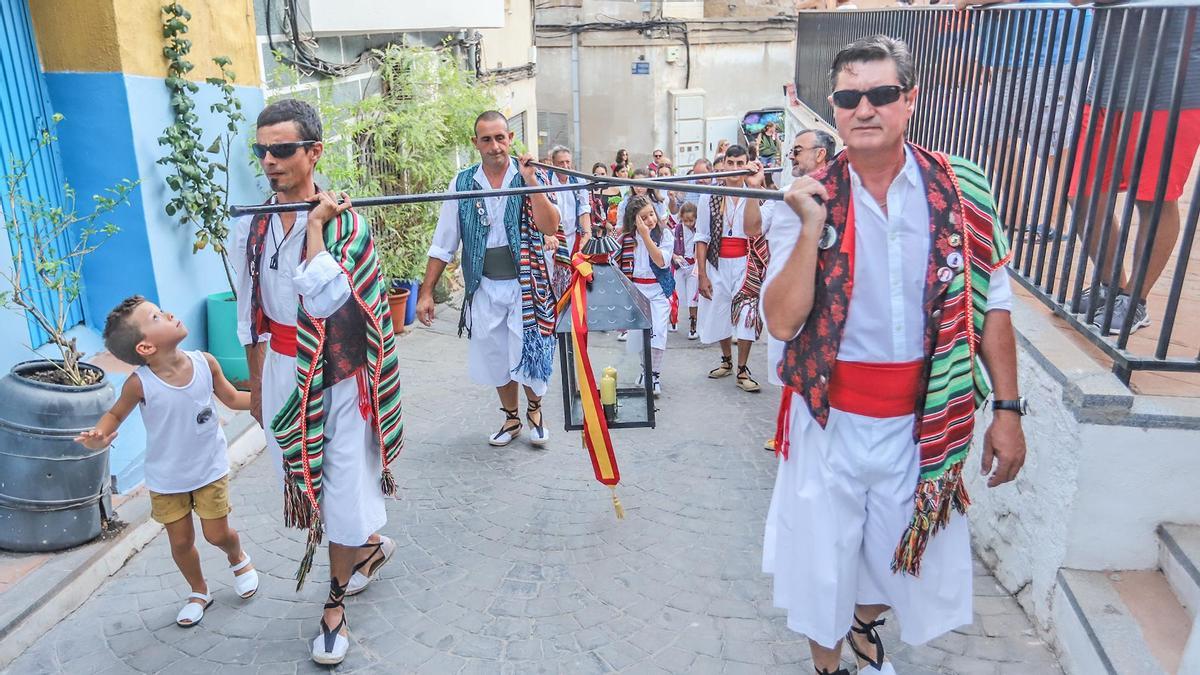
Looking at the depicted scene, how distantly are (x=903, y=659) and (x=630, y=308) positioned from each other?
2046mm

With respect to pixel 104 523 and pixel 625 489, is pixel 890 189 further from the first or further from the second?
pixel 104 523

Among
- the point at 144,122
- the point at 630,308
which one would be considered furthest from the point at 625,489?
the point at 144,122

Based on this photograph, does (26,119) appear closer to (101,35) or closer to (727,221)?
(101,35)

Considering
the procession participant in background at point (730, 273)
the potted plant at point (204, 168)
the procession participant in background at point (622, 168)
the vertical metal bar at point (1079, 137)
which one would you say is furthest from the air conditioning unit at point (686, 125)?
the vertical metal bar at point (1079, 137)

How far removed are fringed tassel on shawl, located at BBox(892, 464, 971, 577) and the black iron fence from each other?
110cm

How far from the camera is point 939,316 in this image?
2703mm

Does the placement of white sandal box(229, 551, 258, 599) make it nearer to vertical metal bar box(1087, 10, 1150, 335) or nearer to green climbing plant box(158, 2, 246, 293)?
green climbing plant box(158, 2, 246, 293)

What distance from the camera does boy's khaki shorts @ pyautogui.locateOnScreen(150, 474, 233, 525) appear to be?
147 inches

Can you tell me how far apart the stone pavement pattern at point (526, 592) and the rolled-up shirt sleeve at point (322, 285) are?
58.7 inches

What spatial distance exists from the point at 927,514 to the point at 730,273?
15.0 feet

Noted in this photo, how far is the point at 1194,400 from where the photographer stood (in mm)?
3250

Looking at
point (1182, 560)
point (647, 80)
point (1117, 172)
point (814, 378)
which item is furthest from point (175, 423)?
point (647, 80)

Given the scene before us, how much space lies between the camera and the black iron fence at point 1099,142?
3.39 m

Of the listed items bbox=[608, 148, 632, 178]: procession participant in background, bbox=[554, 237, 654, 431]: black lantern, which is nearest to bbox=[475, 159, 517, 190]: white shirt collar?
bbox=[554, 237, 654, 431]: black lantern
